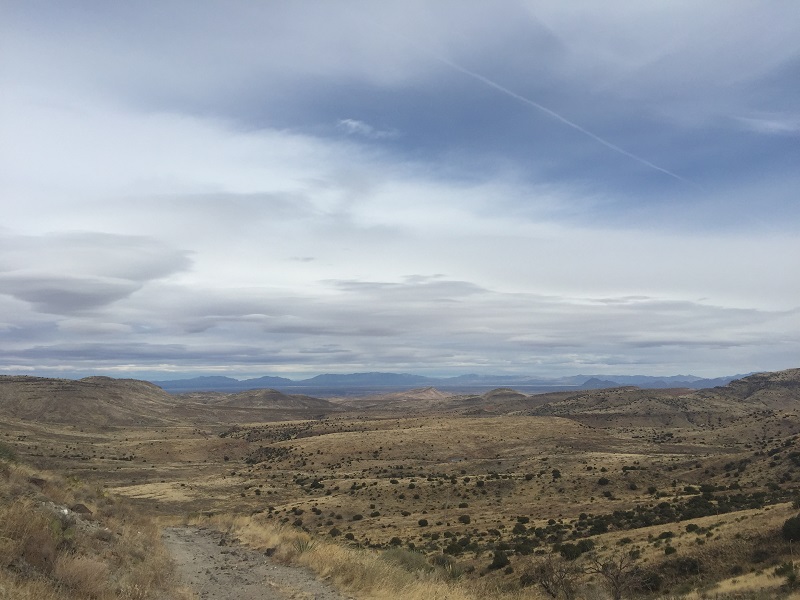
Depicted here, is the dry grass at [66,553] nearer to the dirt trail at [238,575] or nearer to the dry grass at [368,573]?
the dirt trail at [238,575]

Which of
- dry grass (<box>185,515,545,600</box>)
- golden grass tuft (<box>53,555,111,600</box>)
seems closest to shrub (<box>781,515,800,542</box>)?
dry grass (<box>185,515,545,600</box>)

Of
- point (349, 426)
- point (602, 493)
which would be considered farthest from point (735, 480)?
point (349, 426)

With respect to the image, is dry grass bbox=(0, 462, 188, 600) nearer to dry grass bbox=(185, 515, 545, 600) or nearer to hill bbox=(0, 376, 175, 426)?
dry grass bbox=(185, 515, 545, 600)

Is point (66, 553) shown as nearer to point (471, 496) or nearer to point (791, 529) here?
point (791, 529)

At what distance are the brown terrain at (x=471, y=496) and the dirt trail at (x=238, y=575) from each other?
0.71ft

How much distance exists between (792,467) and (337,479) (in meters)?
48.1

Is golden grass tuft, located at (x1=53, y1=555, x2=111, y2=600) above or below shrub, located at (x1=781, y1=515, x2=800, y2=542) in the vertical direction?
above

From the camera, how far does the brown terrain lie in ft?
58.0

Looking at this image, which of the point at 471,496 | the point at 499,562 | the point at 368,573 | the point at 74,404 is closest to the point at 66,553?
the point at 368,573

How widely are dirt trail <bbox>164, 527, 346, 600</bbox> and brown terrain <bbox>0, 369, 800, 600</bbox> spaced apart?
0.22 meters

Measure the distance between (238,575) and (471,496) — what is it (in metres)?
43.0

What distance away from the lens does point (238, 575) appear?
1289cm

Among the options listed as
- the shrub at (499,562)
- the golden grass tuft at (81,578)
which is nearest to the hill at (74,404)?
the shrub at (499,562)

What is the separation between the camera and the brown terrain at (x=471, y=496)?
17672 mm
